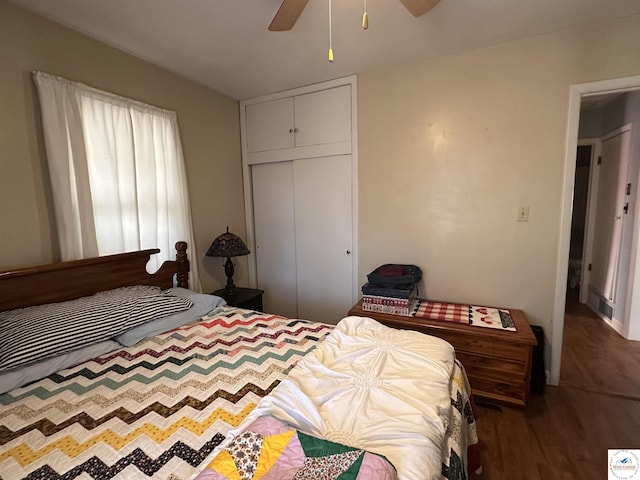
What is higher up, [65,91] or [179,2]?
[179,2]

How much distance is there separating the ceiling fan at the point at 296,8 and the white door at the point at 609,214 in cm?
300

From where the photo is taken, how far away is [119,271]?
6.30 feet

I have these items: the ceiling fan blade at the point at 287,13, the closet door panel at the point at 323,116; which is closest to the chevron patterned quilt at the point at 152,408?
the ceiling fan blade at the point at 287,13

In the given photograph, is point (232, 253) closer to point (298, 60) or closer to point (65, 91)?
point (65, 91)

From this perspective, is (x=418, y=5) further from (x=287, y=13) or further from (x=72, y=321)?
(x=72, y=321)

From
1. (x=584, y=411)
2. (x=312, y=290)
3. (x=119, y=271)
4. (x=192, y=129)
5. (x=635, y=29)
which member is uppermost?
(x=635, y=29)

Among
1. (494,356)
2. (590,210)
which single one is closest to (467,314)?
(494,356)

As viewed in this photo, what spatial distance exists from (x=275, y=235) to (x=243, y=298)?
2.59 ft

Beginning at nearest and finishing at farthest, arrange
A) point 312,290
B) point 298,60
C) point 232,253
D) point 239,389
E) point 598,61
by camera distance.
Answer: point 239,389, point 598,61, point 298,60, point 232,253, point 312,290

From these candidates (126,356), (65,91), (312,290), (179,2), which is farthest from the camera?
(312,290)

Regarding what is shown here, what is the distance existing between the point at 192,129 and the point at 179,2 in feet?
3.54

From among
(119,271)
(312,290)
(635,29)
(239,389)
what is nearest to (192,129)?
(119,271)

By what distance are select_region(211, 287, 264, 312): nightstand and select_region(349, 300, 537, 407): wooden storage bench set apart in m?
1.41

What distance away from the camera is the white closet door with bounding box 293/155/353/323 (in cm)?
269
